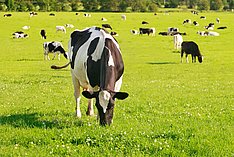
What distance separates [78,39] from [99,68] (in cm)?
247

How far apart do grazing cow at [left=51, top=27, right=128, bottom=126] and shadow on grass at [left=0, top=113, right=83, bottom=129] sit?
891mm

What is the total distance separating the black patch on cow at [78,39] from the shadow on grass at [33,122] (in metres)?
1.98

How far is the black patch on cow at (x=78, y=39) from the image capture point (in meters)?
11.8

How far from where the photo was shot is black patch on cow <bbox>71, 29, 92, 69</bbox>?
38.9ft

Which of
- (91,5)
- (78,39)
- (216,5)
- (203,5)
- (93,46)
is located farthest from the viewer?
(203,5)

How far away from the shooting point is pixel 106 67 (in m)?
9.85

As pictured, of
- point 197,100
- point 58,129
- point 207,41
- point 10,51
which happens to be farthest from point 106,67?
point 207,41

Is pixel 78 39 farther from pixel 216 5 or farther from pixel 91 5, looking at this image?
pixel 216 5

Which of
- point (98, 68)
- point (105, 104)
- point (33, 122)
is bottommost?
point (33, 122)

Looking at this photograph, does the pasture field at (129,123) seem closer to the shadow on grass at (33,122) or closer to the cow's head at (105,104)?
the shadow on grass at (33,122)

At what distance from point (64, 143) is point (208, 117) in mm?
4331

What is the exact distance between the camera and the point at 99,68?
1021 cm

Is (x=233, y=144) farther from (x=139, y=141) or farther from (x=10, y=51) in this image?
(x=10, y=51)

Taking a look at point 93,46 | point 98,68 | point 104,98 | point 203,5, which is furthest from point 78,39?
point 203,5
